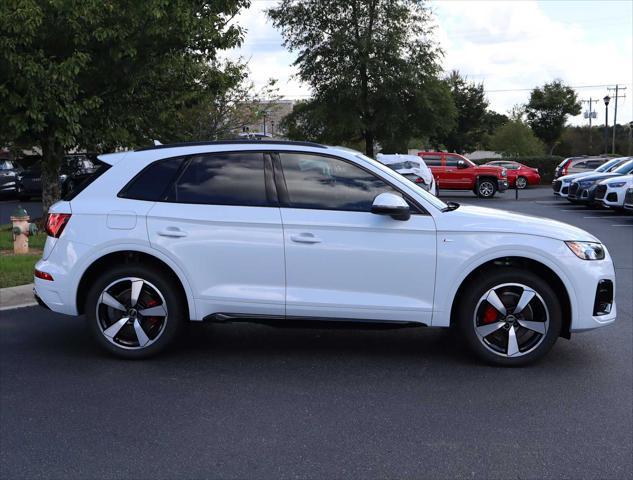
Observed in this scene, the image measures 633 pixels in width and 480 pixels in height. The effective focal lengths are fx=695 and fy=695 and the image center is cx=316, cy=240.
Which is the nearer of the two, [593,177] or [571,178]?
[593,177]

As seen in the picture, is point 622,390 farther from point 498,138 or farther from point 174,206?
point 498,138

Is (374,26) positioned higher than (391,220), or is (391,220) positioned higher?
(374,26)

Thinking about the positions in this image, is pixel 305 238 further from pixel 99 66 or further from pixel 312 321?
pixel 99 66

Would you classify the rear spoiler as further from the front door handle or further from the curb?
the curb

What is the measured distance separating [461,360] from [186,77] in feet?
30.8

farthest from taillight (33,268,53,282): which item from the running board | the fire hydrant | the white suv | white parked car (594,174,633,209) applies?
white parked car (594,174,633,209)

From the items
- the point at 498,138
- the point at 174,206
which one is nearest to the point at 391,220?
the point at 174,206

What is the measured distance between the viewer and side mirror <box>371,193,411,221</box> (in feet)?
16.7

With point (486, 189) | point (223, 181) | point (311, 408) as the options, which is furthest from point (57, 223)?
point (486, 189)

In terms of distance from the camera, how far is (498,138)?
63.4 meters

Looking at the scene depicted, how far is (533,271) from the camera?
5363 millimetres

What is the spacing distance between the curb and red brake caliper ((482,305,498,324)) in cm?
498

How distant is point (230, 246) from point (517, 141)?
5934 centimetres

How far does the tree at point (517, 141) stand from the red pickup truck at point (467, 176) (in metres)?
32.3
